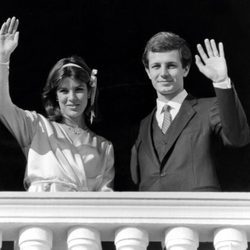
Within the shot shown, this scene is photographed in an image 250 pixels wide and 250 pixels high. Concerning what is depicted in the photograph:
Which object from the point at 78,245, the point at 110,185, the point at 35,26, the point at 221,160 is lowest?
the point at 78,245

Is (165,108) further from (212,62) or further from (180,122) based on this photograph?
(212,62)

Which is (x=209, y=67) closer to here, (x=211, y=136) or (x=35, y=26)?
(x=211, y=136)

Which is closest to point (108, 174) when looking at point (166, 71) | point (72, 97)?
point (72, 97)

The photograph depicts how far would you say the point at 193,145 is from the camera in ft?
27.5

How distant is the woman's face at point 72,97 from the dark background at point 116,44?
39.0 inches

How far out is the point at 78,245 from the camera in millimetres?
7230

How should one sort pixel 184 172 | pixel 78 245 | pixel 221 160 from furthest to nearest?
pixel 221 160, pixel 184 172, pixel 78 245

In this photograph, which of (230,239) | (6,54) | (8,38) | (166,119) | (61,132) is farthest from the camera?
(166,119)

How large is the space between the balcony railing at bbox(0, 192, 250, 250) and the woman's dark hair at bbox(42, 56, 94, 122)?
1384 millimetres

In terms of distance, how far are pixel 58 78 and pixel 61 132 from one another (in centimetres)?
35

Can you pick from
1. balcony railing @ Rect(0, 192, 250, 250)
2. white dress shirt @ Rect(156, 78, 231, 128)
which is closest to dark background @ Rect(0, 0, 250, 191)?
white dress shirt @ Rect(156, 78, 231, 128)

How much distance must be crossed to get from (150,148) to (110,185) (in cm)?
37

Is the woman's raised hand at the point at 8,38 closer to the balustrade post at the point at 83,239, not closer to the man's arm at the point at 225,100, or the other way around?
the man's arm at the point at 225,100

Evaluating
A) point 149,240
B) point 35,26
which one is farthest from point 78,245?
point 35,26
